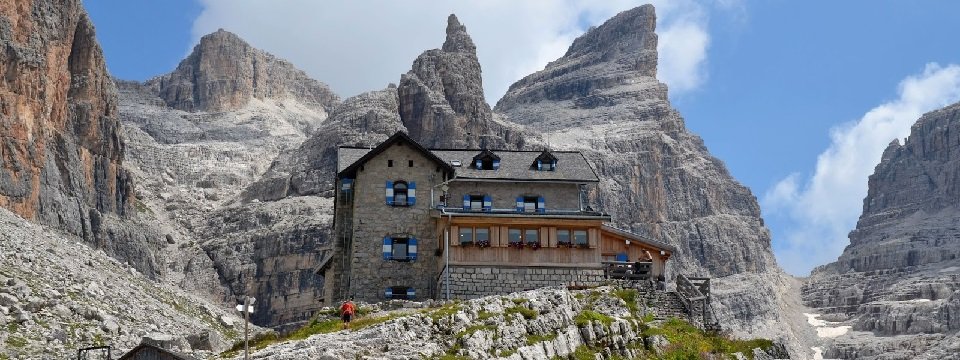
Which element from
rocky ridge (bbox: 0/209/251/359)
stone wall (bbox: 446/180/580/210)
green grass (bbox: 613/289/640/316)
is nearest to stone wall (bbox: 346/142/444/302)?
stone wall (bbox: 446/180/580/210)

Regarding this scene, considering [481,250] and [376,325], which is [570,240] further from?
[376,325]

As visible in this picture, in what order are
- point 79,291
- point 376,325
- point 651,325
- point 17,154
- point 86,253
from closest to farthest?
1. point 376,325
2. point 651,325
3. point 79,291
4. point 86,253
5. point 17,154

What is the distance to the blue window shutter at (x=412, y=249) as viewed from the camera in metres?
80.6

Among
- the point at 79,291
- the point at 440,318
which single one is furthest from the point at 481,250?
the point at 79,291

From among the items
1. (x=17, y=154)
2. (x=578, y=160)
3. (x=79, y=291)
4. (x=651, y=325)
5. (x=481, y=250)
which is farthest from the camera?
(x=17, y=154)

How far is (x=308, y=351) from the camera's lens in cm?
5266

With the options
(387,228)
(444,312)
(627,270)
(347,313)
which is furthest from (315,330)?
(627,270)

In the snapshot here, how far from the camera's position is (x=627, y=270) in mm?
79812

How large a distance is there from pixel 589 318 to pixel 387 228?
1619 centimetres

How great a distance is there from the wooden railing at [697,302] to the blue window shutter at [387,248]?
16.1 m

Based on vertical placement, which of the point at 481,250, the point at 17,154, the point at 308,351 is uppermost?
the point at 17,154

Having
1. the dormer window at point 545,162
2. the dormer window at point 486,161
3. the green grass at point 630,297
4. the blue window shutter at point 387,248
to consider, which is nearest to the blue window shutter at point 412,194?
the blue window shutter at point 387,248

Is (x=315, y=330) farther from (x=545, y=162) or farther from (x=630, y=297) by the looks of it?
(x=545, y=162)

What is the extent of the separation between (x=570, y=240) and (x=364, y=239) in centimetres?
1150
